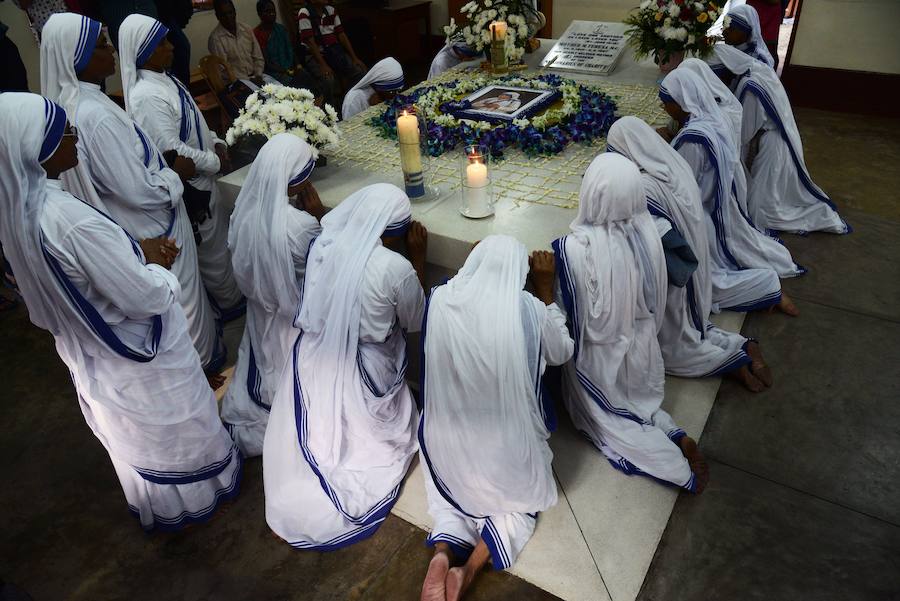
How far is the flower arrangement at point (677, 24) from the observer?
4117 mm

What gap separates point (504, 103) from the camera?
3938 mm

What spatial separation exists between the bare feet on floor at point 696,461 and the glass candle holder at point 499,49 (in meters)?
3.27

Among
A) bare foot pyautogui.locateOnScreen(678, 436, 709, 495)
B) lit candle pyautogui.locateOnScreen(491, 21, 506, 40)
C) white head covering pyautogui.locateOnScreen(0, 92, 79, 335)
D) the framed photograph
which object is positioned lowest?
bare foot pyautogui.locateOnScreen(678, 436, 709, 495)

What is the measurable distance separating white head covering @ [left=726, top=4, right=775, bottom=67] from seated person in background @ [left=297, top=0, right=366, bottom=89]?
398cm

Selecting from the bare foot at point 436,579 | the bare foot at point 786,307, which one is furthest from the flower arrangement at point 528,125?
the bare foot at point 436,579

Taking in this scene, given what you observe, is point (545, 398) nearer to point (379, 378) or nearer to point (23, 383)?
point (379, 378)

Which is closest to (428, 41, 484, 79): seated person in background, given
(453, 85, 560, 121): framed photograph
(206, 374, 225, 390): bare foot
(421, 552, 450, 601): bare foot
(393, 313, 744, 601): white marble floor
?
(453, 85, 560, 121): framed photograph

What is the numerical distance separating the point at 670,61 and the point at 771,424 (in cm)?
274

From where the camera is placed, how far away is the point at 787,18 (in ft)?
32.6

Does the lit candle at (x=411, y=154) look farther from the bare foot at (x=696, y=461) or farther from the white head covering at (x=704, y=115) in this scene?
the bare foot at (x=696, y=461)

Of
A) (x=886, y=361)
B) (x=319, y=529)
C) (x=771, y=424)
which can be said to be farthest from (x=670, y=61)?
(x=319, y=529)

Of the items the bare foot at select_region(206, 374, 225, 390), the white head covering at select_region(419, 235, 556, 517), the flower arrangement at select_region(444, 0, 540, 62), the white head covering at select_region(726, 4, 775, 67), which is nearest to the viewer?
the white head covering at select_region(419, 235, 556, 517)

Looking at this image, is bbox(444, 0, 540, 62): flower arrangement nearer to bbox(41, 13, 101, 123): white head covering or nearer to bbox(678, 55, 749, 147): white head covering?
bbox(678, 55, 749, 147): white head covering

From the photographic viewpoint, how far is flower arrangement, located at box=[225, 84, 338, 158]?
311cm
